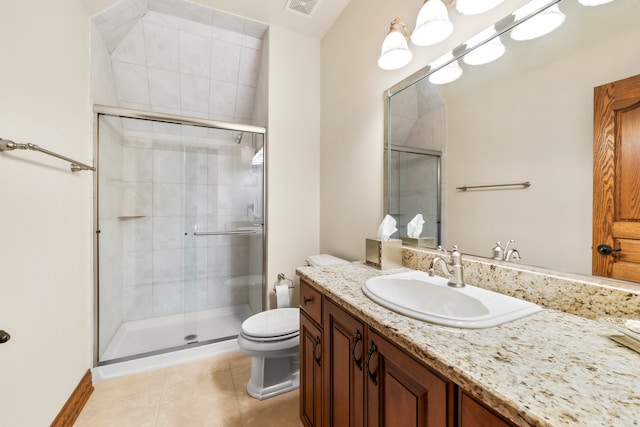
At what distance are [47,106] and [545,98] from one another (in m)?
2.03

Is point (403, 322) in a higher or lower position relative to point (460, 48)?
lower

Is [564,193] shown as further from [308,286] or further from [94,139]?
[94,139]

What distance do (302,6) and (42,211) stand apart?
81.2 inches

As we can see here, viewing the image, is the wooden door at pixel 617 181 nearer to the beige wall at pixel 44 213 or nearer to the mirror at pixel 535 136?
the mirror at pixel 535 136

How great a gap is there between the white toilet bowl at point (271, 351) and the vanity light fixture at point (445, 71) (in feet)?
5.07

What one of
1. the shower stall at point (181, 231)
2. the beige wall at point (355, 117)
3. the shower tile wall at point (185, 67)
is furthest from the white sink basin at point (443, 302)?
the shower tile wall at point (185, 67)

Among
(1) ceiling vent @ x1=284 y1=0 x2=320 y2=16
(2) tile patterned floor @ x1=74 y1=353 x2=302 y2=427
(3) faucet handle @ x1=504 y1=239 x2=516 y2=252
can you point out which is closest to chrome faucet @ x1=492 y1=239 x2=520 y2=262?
(3) faucet handle @ x1=504 y1=239 x2=516 y2=252

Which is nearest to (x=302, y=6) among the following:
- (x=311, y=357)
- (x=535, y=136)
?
(x=535, y=136)

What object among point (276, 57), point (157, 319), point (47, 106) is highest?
point (276, 57)

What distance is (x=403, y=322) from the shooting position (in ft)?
2.31

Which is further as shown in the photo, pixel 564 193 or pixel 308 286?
pixel 308 286

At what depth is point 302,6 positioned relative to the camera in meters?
1.99

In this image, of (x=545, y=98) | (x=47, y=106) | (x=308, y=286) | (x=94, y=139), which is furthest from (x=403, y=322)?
(x=94, y=139)

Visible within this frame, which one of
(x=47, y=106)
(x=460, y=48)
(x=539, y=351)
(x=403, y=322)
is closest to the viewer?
(x=539, y=351)
